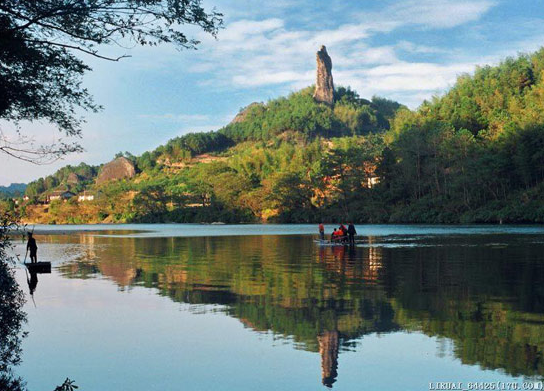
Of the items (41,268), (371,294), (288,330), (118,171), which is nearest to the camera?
(288,330)

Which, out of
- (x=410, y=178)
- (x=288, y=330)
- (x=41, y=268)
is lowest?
(x=288, y=330)

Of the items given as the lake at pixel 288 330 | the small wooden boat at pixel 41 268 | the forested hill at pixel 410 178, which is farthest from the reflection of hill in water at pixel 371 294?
the forested hill at pixel 410 178

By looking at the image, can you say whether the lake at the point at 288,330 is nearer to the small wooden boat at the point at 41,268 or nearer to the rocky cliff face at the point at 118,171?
the small wooden boat at the point at 41,268

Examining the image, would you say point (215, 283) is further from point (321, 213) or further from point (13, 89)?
point (321, 213)

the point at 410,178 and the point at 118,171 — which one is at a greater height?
the point at 118,171

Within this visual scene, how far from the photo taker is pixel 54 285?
1864cm

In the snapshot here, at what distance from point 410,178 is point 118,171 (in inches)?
5073

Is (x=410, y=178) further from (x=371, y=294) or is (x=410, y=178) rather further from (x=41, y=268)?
(x=371, y=294)

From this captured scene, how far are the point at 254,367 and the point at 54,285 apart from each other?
12227mm

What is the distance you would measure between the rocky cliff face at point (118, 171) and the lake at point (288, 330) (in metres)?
176

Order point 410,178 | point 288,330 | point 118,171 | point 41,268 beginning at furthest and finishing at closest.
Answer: point 118,171, point 410,178, point 41,268, point 288,330

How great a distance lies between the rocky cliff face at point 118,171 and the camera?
19050 cm

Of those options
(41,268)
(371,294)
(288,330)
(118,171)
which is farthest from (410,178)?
(118,171)

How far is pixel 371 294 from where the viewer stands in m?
14.9
